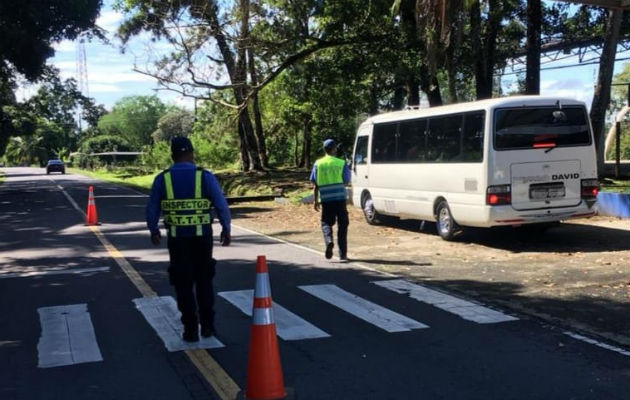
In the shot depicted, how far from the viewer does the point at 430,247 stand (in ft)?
40.7

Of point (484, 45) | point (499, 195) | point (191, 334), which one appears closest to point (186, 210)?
point (191, 334)

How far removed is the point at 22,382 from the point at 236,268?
5353 mm

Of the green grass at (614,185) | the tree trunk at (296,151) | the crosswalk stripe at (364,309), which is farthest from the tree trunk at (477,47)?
the tree trunk at (296,151)

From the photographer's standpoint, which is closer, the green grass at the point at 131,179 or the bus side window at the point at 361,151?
the bus side window at the point at 361,151

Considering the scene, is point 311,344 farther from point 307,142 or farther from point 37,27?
point 307,142

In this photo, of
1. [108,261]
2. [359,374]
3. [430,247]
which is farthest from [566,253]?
[108,261]

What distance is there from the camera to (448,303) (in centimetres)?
782

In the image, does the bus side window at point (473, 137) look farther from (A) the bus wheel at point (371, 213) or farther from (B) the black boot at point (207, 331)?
(B) the black boot at point (207, 331)

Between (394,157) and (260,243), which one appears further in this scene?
(394,157)

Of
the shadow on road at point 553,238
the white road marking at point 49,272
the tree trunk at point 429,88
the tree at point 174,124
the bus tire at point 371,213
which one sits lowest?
the white road marking at point 49,272

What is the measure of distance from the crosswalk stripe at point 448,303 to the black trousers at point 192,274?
2787mm

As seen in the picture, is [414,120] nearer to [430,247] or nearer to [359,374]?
[430,247]

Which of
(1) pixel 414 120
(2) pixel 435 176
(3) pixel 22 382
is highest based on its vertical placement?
(1) pixel 414 120

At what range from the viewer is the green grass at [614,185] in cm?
1699
